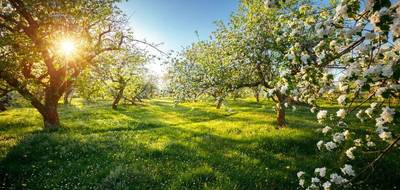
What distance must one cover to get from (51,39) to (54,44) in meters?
0.64

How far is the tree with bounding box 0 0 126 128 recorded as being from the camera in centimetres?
1795

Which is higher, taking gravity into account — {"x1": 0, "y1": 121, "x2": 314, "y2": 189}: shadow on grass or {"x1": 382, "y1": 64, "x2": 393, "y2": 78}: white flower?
{"x1": 382, "y1": 64, "x2": 393, "y2": 78}: white flower

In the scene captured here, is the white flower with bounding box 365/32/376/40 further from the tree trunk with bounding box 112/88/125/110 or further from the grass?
the tree trunk with bounding box 112/88/125/110

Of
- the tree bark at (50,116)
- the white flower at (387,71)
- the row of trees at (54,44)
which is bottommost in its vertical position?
the tree bark at (50,116)

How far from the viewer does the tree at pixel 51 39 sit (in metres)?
18.0

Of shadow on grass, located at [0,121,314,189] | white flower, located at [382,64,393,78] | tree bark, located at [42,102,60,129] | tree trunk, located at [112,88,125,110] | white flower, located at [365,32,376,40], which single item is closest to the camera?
white flower, located at [382,64,393,78]

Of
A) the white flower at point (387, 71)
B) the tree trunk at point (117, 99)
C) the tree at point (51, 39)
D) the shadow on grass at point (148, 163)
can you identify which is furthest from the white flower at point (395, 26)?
the tree trunk at point (117, 99)

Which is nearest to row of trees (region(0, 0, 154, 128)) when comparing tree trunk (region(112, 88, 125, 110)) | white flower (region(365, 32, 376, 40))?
white flower (region(365, 32, 376, 40))

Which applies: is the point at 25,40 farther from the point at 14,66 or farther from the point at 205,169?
the point at 205,169

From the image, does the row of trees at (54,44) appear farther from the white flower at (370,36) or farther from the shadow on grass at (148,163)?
the white flower at (370,36)

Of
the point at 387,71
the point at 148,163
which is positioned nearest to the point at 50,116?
the point at 148,163

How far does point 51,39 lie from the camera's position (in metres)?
20.3

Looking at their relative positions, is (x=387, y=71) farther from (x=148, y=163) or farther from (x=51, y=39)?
(x=51, y=39)

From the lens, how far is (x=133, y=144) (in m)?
18.3
